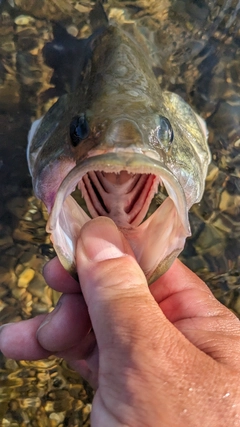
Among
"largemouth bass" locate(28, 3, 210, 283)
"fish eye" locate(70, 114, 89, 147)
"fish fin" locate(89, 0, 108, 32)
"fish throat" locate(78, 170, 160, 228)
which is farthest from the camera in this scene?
"fish fin" locate(89, 0, 108, 32)

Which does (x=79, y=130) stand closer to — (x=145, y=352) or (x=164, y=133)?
(x=164, y=133)

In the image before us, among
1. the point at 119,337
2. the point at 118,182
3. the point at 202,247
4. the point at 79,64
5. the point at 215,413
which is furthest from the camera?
the point at 79,64

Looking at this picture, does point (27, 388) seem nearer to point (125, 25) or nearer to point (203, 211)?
point (203, 211)

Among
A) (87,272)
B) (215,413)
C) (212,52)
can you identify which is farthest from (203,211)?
(215,413)

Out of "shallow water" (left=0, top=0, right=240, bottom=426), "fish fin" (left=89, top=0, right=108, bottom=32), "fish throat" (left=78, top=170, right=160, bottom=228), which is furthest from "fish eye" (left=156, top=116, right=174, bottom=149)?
"fish fin" (left=89, top=0, right=108, bottom=32)

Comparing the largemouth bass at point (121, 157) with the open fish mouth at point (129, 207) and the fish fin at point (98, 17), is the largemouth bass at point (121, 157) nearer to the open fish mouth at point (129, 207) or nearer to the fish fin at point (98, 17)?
the open fish mouth at point (129, 207)

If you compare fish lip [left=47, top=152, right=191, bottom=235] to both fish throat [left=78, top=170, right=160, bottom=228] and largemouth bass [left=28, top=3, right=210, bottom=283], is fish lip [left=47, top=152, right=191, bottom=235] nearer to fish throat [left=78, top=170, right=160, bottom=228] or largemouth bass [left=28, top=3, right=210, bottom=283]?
largemouth bass [left=28, top=3, right=210, bottom=283]
